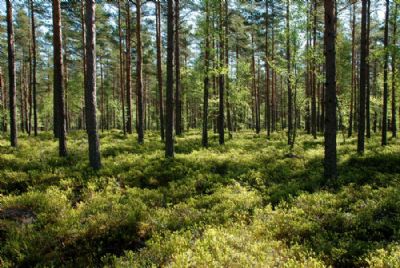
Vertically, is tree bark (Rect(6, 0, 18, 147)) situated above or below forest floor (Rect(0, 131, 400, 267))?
above

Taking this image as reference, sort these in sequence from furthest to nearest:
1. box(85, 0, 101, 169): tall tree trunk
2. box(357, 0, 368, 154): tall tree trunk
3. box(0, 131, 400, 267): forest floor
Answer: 1. box(357, 0, 368, 154): tall tree trunk
2. box(85, 0, 101, 169): tall tree trunk
3. box(0, 131, 400, 267): forest floor

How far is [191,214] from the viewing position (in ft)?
26.2

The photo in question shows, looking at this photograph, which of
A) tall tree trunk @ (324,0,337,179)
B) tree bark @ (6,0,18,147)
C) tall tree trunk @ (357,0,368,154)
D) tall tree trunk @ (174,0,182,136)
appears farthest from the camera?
tall tree trunk @ (174,0,182,136)

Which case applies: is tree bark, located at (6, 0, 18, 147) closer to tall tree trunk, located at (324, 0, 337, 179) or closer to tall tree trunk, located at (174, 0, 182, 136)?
tall tree trunk, located at (174, 0, 182, 136)

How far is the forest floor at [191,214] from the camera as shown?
5883 mm

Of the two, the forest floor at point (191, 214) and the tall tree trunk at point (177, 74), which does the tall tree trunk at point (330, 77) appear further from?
the tall tree trunk at point (177, 74)

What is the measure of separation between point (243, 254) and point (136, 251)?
2.23 m

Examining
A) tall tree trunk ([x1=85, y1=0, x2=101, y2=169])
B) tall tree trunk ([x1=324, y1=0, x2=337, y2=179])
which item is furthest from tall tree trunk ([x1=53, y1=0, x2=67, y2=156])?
tall tree trunk ([x1=324, y1=0, x2=337, y2=179])

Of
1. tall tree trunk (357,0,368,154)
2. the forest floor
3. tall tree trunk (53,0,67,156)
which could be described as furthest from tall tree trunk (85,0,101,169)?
tall tree trunk (357,0,368,154)

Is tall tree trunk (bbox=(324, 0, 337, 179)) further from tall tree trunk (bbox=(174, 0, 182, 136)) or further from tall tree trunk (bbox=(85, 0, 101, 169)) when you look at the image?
tall tree trunk (bbox=(174, 0, 182, 136))

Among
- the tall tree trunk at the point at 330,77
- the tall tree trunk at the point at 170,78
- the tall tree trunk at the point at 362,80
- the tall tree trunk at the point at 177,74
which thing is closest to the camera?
the tall tree trunk at the point at 330,77

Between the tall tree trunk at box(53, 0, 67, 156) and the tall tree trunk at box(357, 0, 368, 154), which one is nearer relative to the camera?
the tall tree trunk at box(53, 0, 67, 156)

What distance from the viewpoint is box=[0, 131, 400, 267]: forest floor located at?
19.3 ft

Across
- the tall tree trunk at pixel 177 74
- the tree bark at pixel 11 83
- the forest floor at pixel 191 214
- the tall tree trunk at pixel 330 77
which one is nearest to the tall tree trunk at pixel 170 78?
the forest floor at pixel 191 214
